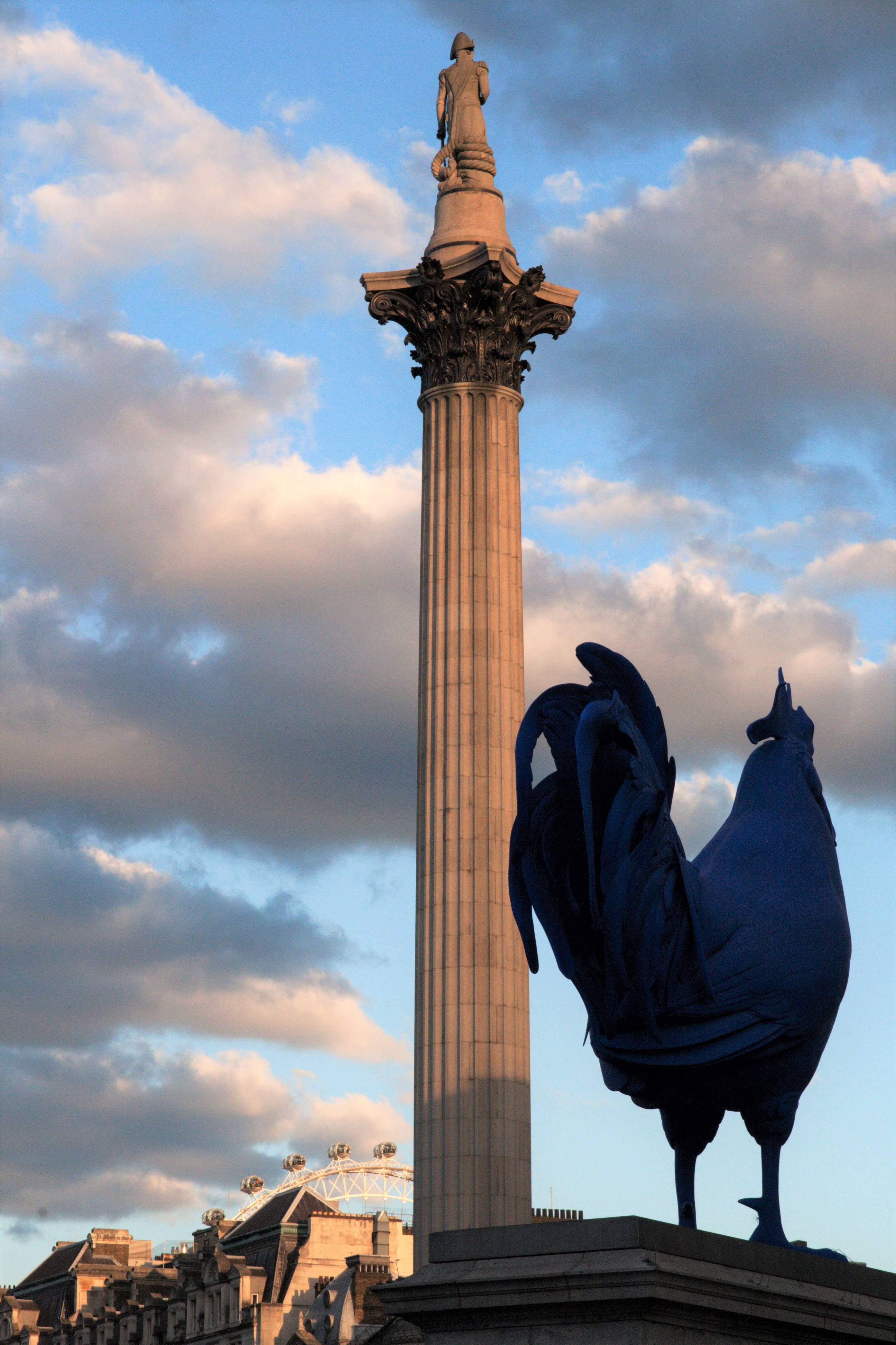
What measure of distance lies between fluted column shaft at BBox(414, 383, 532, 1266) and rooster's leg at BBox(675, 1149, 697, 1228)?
14837 mm

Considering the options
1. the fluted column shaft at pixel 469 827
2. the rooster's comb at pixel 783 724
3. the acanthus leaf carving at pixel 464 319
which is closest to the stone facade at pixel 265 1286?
the fluted column shaft at pixel 469 827

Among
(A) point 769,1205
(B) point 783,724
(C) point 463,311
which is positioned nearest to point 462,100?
(C) point 463,311

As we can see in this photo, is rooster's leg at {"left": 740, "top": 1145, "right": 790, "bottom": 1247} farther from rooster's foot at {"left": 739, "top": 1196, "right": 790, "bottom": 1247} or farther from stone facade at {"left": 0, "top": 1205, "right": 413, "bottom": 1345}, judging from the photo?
stone facade at {"left": 0, "top": 1205, "right": 413, "bottom": 1345}

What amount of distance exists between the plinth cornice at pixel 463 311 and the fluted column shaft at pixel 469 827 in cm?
40

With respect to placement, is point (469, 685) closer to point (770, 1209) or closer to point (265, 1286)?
point (770, 1209)

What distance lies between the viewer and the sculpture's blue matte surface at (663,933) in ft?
44.2

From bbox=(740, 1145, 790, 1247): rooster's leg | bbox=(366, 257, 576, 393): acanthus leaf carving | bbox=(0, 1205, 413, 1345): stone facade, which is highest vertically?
bbox=(366, 257, 576, 393): acanthus leaf carving

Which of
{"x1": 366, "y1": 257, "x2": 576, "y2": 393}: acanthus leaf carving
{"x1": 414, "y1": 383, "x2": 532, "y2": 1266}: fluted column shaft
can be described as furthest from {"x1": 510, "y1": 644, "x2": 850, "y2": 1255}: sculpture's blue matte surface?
{"x1": 366, "y1": 257, "x2": 576, "y2": 393}: acanthus leaf carving

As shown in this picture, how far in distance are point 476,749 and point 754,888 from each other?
16.9m

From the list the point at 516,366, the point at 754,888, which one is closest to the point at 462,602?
the point at 516,366

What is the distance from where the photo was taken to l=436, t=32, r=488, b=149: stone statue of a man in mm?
35156

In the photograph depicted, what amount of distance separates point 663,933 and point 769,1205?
2.13 m

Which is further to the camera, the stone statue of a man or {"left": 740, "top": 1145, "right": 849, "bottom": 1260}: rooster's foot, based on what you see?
the stone statue of a man

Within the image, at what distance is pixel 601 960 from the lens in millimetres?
13609
